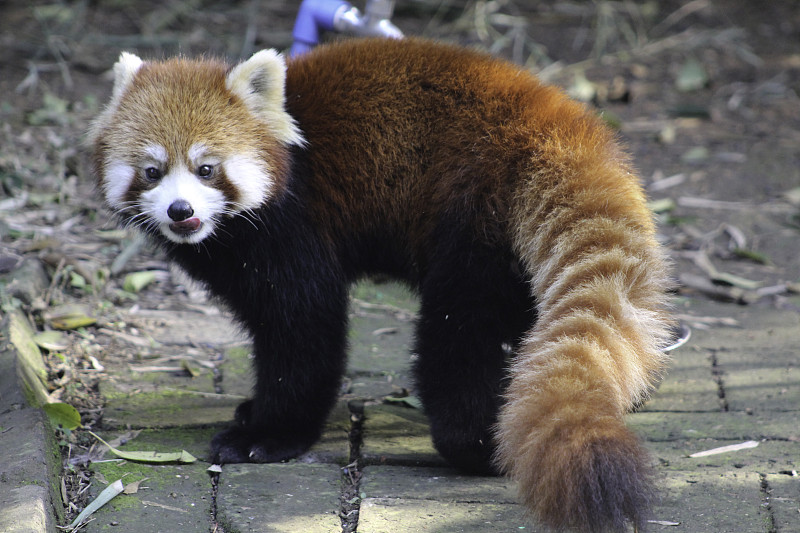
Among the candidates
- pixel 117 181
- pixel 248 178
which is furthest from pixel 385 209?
pixel 117 181

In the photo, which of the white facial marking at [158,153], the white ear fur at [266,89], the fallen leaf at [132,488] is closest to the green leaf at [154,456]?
the fallen leaf at [132,488]

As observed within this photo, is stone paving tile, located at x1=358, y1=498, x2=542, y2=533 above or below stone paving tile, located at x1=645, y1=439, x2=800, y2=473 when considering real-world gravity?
below

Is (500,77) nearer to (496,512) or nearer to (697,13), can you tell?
(496,512)

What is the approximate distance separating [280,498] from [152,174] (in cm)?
113

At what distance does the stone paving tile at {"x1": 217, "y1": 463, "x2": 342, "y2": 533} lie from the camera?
2592 millimetres

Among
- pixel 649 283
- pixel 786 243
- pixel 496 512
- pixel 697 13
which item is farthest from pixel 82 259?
pixel 697 13

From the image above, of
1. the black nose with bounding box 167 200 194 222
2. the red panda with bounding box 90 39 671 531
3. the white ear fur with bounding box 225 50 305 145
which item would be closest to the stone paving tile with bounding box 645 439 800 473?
the red panda with bounding box 90 39 671 531

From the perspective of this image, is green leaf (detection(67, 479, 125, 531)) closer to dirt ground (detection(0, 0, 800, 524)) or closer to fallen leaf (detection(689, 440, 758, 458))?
dirt ground (detection(0, 0, 800, 524))

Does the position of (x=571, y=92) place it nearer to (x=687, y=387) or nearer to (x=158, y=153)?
(x=687, y=387)

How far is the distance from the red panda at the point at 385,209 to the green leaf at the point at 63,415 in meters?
0.48

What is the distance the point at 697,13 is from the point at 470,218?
19.9ft

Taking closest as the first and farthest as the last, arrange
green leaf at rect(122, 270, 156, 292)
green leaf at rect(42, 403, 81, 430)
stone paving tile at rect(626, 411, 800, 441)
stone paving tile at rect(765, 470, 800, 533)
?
stone paving tile at rect(765, 470, 800, 533) → green leaf at rect(42, 403, 81, 430) → stone paving tile at rect(626, 411, 800, 441) → green leaf at rect(122, 270, 156, 292)

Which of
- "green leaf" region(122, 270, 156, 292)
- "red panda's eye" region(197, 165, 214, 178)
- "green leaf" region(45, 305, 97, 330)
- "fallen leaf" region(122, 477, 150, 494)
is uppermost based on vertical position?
"red panda's eye" region(197, 165, 214, 178)

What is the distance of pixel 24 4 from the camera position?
7266mm
